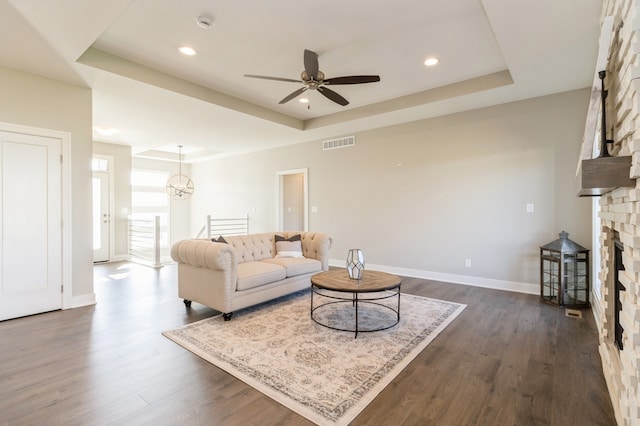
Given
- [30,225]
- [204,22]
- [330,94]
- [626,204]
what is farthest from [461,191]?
[30,225]

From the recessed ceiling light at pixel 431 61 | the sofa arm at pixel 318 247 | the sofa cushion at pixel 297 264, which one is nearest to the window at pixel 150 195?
the sofa arm at pixel 318 247

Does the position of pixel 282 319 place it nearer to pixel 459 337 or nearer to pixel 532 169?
pixel 459 337

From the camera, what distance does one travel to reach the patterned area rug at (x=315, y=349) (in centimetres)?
203

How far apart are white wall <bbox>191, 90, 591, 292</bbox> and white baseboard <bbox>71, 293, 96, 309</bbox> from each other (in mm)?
4131

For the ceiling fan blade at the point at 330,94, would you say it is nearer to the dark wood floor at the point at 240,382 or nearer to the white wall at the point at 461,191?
the white wall at the point at 461,191

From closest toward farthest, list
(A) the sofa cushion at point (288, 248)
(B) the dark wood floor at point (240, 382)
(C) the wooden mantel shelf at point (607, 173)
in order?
(C) the wooden mantel shelf at point (607, 173)
(B) the dark wood floor at point (240, 382)
(A) the sofa cushion at point (288, 248)

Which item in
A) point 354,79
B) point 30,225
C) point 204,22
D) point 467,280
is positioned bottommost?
point 467,280

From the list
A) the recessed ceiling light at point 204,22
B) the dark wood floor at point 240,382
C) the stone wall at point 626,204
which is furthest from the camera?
the recessed ceiling light at point 204,22

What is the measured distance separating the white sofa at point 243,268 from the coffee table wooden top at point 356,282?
29.5 inches

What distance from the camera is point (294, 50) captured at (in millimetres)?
3393

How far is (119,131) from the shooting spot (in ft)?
20.6

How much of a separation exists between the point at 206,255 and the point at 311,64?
2.27 m

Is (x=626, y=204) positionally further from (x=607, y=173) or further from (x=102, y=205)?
(x=102, y=205)

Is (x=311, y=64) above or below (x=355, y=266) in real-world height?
above
